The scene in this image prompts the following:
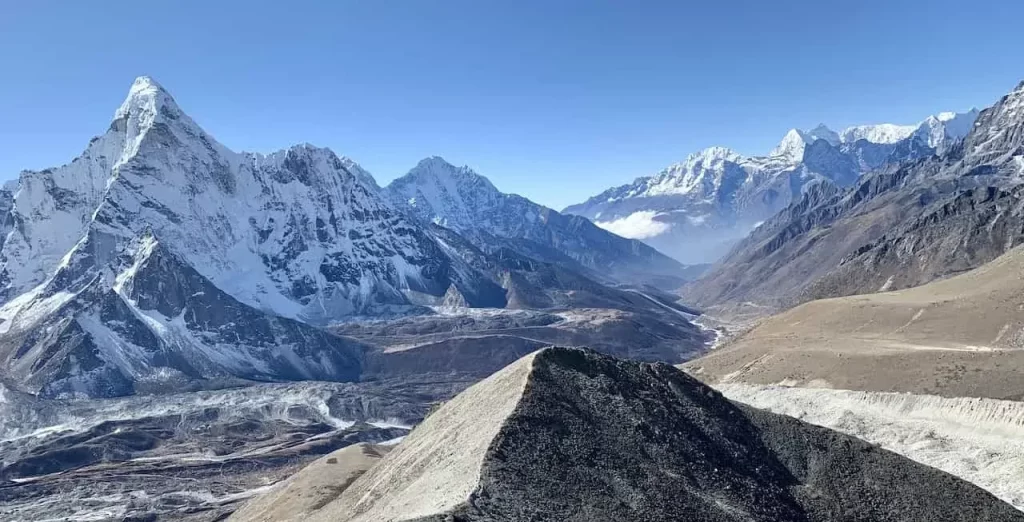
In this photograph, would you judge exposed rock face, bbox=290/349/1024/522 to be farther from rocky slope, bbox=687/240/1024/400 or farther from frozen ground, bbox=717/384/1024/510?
rocky slope, bbox=687/240/1024/400

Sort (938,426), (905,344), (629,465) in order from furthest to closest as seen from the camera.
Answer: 1. (905,344)
2. (938,426)
3. (629,465)

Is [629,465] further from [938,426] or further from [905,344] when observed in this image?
[905,344]

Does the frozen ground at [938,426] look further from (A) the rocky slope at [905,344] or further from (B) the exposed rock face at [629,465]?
(B) the exposed rock face at [629,465]

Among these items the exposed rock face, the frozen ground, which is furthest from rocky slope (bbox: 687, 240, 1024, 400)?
the exposed rock face

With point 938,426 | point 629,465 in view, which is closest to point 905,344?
point 938,426

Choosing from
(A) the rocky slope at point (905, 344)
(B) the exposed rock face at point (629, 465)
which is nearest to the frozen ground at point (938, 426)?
(A) the rocky slope at point (905, 344)
